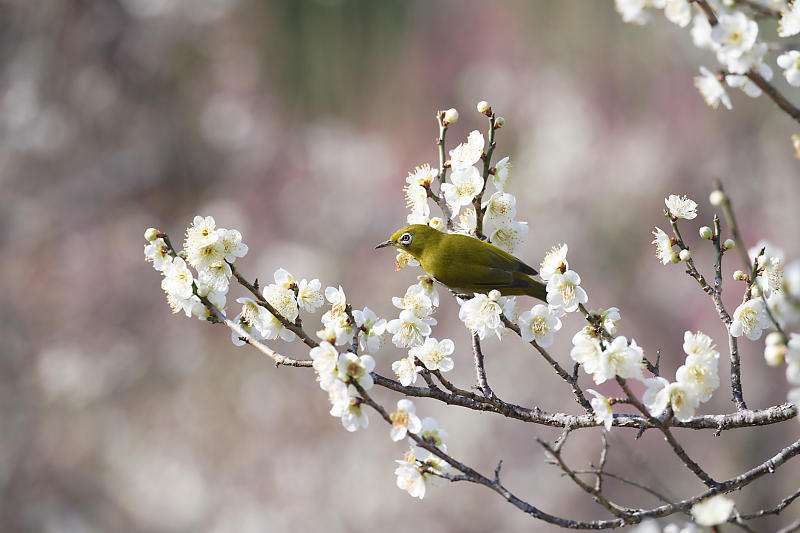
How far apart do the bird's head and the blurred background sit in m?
4.13

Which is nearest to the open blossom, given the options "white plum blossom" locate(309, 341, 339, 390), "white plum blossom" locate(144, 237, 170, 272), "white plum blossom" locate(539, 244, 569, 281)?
"white plum blossom" locate(539, 244, 569, 281)

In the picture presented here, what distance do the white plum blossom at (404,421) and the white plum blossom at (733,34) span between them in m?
0.69

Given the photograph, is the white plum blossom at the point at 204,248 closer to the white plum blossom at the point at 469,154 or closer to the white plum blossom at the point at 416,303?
the white plum blossom at the point at 416,303

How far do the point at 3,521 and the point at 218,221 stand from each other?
114 inches

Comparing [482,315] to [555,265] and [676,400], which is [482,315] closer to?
[555,265]

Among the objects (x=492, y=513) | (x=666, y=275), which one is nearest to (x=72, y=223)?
(x=492, y=513)

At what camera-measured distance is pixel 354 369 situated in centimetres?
118

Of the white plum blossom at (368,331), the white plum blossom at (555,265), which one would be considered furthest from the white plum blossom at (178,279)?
the white plum blossom at (555,265)

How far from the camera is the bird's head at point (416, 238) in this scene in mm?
1667

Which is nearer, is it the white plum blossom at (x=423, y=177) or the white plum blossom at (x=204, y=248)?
the white plum blossom at (x=204, y=248)

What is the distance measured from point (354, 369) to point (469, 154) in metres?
0.52

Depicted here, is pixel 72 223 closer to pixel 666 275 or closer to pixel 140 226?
pixel 140 226

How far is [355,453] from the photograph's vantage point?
625cm

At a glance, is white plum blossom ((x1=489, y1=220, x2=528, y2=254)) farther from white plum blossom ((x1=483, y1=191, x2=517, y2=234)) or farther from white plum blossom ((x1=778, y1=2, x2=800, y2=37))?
white plum blossom ((x1=778, y1=2, x2=800, y2=37))
